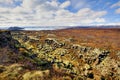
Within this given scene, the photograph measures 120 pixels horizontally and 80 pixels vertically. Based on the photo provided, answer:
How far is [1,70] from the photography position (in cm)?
1817

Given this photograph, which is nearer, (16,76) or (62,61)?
(16,76)

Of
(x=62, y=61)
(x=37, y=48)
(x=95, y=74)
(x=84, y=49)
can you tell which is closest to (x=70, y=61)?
(x=62, y=61)

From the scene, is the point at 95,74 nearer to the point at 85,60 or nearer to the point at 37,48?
the point at 85,60

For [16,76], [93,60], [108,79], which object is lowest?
[108,79]

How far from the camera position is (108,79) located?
2641cm

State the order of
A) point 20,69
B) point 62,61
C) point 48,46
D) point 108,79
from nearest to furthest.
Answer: point 20,69 → point 108,79 → point 62,61 → point 48,46

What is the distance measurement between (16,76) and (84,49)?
68.0 feet

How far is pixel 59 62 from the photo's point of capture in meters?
32.8

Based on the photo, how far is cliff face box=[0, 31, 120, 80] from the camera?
693 inches

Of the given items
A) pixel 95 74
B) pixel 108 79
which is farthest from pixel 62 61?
pixel 108 79

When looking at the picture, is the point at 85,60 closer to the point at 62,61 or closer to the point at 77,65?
the point at 77,65

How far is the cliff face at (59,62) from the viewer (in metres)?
17.6

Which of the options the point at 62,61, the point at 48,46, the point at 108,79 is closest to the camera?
the point at 108,79

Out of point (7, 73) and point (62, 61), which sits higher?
point (7, 73)
